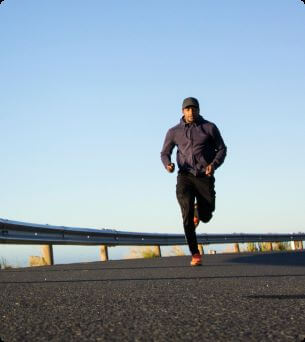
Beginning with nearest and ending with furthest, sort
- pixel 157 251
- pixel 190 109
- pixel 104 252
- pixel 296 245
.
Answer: pixel 190 109 → pixel 104 252 → pixel 157 251 → pixel 296 245

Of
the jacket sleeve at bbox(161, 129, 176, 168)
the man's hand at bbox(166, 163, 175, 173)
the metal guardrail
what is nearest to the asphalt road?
the man's hand at bbox(166, 163, 175, 173)

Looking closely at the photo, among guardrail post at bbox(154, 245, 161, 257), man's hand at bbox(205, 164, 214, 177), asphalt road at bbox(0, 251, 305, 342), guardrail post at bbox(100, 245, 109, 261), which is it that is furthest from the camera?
guardrail post at bbox(154, 245, 161, 257)

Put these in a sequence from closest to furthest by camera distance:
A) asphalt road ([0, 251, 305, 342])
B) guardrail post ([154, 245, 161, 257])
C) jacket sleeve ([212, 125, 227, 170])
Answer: asphalt road ([0, 251, 305, 342]) → jacket sleeve ([212, 125, 227, 170]) → guardrail post ([154, 245, 161, 257])

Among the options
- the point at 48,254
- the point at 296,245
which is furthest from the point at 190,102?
the point at 296,245

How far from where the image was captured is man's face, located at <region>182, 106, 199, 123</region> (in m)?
8.57

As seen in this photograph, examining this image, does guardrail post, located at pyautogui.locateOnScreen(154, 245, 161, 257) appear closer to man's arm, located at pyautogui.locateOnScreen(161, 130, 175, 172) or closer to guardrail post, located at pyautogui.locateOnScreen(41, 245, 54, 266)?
guardrail post, located at pyautogui.locateOnScreen(41, 245, 54, 266)

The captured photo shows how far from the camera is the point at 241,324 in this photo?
10.1 ft

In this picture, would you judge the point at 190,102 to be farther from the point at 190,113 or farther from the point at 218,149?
the point at 218,149

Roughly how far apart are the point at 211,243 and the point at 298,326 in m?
13.1

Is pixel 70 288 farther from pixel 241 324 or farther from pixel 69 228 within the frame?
pixel 69 228

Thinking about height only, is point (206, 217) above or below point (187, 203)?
below

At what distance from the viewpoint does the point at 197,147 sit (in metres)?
8.62

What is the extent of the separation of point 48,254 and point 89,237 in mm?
1394

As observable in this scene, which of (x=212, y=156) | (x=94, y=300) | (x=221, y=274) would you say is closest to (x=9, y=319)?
(x=94, y=300)
